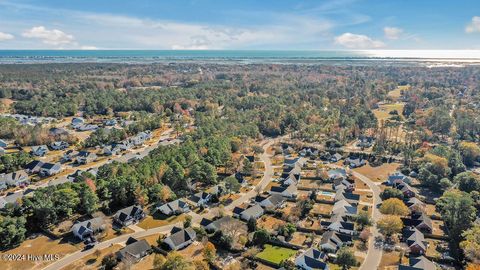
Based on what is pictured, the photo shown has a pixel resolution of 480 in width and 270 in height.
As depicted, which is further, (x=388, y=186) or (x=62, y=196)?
(x=388, y=186)

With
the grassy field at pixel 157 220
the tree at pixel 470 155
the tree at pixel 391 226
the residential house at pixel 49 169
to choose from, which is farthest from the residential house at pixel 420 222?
the residential house at pixel 49 169

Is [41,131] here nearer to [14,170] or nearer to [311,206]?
[14,170]

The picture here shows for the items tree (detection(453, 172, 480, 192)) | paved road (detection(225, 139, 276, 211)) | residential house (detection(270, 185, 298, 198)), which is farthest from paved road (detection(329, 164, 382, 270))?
paved road (detection(225, 139, 276, 211))

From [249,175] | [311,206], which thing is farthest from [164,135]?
[311,206]

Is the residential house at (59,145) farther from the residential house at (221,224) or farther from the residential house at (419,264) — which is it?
the residential house at (419,264)

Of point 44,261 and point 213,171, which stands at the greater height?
point 213,171

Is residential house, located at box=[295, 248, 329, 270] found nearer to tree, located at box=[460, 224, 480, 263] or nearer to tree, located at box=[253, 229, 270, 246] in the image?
tree, located at box=[253, 229, 270, 246]
